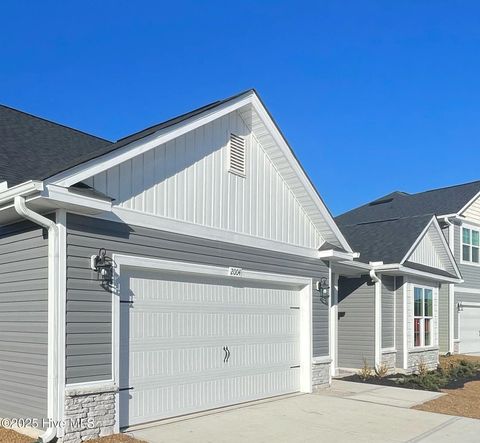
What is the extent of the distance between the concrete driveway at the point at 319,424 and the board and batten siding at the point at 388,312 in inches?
175

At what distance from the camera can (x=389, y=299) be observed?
16.0 metres

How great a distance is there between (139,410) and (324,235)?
5.99m

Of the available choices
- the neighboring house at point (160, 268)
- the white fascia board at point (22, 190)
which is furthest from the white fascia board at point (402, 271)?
the white fascia board at point (22, 190)

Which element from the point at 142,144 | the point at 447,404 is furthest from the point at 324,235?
the point at 142,144

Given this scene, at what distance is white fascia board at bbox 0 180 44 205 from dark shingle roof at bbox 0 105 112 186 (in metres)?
0.30

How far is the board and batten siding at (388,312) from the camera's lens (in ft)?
51.2

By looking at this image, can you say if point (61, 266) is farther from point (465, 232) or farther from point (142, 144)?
point (465, 232)

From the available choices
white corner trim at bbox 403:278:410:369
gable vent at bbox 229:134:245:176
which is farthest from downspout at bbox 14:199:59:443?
white corner trim at bbox 403:278:410:369

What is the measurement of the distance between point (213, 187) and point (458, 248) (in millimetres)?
17136

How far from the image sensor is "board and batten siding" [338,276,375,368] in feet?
50.1

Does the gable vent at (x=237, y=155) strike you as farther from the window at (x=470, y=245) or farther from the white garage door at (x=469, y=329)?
the white garage door at (x=469, y=329)

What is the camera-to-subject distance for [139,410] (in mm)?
8227

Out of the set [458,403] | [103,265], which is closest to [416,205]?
[458,403]

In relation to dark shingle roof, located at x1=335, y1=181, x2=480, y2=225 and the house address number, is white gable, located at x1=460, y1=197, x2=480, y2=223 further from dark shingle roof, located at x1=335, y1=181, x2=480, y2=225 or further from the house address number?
the house address number
